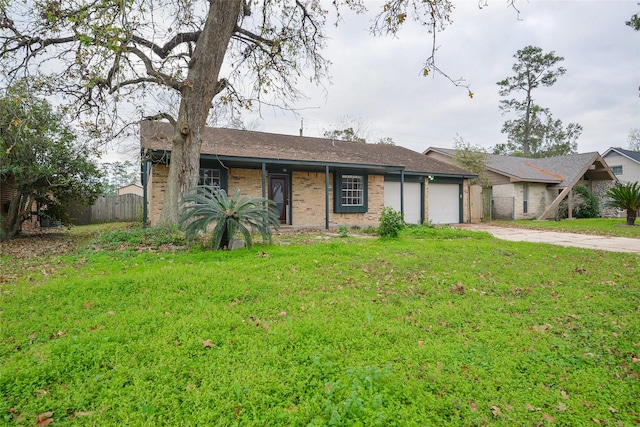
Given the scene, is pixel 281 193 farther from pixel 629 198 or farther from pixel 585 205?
pixel 585 205

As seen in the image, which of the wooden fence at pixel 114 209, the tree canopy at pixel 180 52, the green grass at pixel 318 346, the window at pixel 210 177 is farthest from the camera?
the wooden fence at pixel 114 209

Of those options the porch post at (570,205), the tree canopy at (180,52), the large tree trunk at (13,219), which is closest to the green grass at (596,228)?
the porch post at (570,205)

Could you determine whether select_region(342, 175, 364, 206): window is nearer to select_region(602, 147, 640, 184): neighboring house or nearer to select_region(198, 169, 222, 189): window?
select_region(198, 169, 222, 189): window

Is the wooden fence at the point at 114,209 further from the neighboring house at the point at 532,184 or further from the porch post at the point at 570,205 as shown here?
the porch post at the point at 570,205

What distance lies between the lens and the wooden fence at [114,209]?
16.3 m

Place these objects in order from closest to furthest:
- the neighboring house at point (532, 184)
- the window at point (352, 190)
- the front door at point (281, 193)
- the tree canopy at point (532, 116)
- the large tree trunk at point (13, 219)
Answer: the large tree trunk at point (13, 219) → the front door at point (281, 193) → the window at point (352, 190) → the neighboring house at point (532, 184) → the tree canopy at point (532, 116)

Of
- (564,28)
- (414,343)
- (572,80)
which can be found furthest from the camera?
(572,80)

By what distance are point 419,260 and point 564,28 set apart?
Answer: 8349 millimetres

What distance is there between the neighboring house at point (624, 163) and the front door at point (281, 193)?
27698mm

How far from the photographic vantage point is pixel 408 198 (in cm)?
1528

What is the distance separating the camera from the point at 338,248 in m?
6.26

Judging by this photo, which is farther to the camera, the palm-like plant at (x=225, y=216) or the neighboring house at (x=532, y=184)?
the neighboring house at (x=532, y=184)

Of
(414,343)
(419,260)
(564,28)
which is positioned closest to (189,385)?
(414,343)

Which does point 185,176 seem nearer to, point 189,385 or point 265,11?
point 265,11
